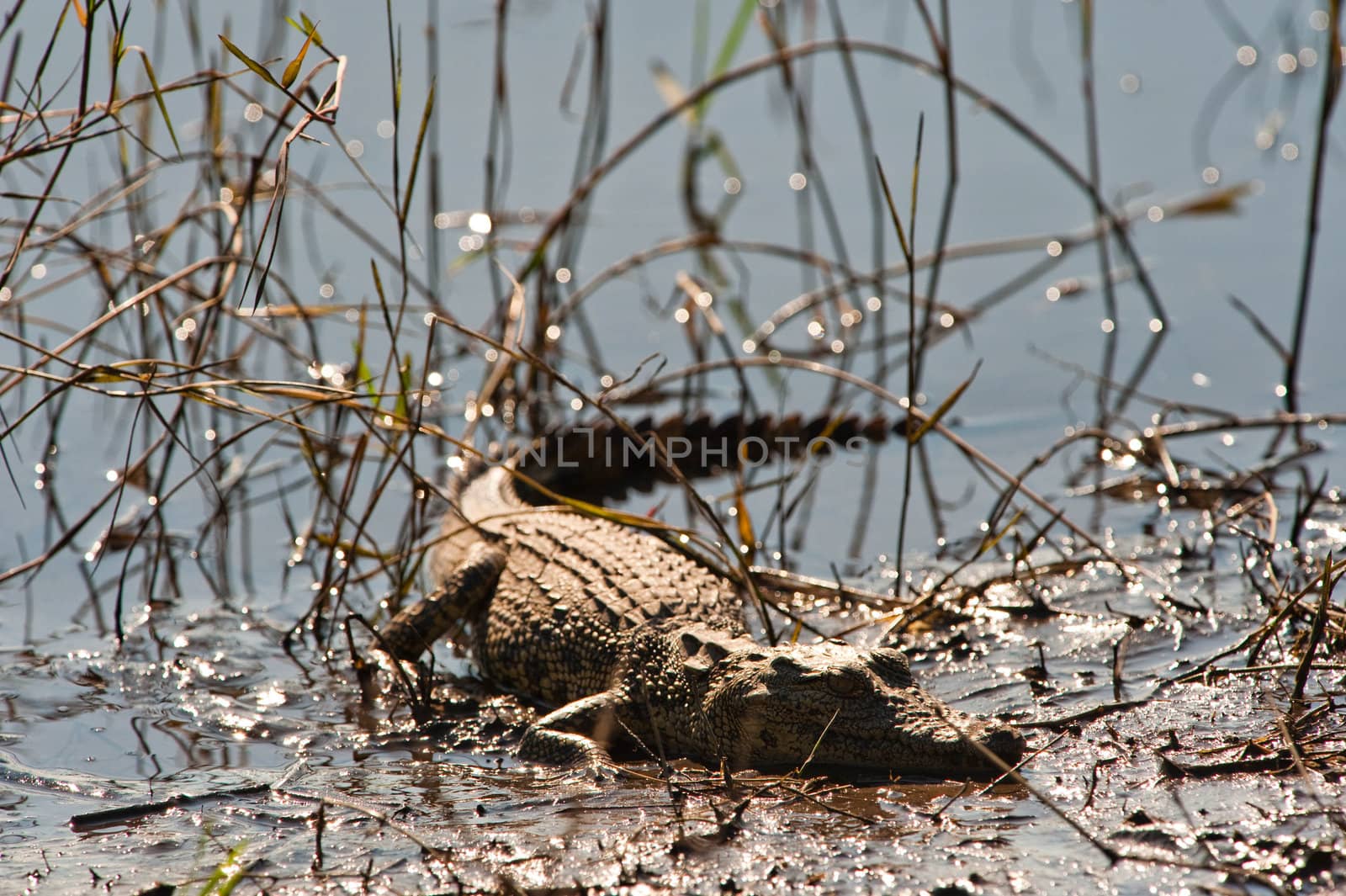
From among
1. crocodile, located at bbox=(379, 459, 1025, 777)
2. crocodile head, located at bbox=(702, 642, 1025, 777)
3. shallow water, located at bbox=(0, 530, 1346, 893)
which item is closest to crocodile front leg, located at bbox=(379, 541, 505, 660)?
crocodile, located at bbox=(379, 459, 1025, 777)

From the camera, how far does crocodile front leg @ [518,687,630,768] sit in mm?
3314

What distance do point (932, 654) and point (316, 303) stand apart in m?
4.22

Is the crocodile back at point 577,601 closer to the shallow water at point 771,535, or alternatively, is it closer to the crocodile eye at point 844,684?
the shallow water at point 771,535

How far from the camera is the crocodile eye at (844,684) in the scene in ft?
10.3

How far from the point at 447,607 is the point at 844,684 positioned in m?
1.74

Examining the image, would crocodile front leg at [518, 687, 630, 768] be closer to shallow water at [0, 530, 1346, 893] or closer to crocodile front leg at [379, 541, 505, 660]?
shallow water at [0, 530, 1346, 893]

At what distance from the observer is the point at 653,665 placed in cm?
362

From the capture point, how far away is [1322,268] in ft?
23.3

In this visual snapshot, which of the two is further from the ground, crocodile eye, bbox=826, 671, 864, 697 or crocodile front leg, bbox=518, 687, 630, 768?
crocodile eye, bbox=826, 671, 864, 697

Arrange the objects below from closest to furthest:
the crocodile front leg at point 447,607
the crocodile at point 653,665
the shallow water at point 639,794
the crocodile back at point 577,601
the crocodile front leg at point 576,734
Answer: the shallow water at point 639,794, the crocodile at point 653,665, the crocodile front leg at point 576,734, the crocodile back at point 577,601, the crocodile front leg at point 447,607

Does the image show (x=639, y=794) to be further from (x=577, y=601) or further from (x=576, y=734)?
(x=577, y=601)

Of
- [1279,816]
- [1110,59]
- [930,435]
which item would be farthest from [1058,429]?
[1110,59]

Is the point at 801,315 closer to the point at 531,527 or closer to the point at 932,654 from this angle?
the point at 531,527

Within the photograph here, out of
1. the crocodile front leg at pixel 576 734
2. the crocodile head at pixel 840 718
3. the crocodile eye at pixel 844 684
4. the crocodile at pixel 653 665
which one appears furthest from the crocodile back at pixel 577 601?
the crocodile eye at pixel 844 684
